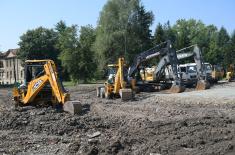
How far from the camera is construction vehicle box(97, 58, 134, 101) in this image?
2503 cm

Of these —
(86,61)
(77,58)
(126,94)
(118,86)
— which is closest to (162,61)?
(118,86)

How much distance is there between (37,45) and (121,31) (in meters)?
33.8

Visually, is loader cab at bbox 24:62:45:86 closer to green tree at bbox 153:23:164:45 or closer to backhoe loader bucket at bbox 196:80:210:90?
backhoe loader bucket at bbox 196:80:210:90

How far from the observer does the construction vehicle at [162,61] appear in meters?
29.5

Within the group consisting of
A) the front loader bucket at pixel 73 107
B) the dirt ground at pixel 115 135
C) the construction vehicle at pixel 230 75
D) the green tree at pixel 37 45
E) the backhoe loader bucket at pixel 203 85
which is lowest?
the dirt ground at pixel 115 135

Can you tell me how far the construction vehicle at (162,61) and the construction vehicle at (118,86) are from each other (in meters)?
3.42

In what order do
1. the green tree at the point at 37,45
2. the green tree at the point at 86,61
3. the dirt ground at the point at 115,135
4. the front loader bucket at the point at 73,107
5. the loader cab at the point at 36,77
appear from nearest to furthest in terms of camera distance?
the dirt ground at the point at 115,135 < the front loader bucket at the point at 73,107 < the loader cab at the point at 36,77 < the green tree at the point at 86,61 < the green tree at the point at 37,45

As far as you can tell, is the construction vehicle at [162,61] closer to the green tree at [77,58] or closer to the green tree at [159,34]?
the green tree at [77,58]

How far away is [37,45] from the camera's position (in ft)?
288

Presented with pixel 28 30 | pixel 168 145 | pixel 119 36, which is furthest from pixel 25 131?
pixel 28 30

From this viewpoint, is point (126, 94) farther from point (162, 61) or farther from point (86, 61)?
point (86, 61)

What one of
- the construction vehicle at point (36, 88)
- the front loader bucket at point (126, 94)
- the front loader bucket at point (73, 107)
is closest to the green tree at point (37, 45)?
the front loader bucket at point (126, 94)

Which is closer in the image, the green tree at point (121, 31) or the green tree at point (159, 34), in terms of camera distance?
the green tree at point (121, 31)

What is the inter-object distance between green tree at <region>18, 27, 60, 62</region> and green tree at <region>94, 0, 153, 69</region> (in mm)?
27054
